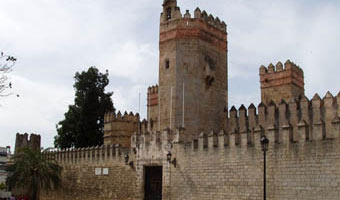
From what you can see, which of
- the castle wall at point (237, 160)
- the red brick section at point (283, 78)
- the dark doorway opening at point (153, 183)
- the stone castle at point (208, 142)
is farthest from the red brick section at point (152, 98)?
the dark doorway opening at point (153, 183)

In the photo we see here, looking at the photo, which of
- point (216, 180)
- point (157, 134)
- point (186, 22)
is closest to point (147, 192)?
point (157, 134)

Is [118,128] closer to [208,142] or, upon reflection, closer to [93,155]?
[93,155]

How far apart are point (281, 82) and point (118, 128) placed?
10.5 meters

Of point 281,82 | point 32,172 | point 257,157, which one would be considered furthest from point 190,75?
point 32,172

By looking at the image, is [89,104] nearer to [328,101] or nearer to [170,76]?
[170,76]

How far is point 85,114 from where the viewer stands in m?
30.4

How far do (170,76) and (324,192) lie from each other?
9.68 metres

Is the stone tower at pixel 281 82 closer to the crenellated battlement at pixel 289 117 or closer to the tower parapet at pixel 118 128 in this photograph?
the crenellated battlement at pixel 289 117

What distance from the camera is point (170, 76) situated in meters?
19.8

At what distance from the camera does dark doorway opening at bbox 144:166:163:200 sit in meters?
17.6

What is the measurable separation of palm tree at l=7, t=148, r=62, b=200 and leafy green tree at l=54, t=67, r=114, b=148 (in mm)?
7639

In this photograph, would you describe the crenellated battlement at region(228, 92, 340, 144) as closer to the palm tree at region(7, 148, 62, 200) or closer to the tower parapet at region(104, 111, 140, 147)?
the tower parapet at region(104, 111, 140, 147)

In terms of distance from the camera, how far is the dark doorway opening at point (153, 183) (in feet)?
57.9

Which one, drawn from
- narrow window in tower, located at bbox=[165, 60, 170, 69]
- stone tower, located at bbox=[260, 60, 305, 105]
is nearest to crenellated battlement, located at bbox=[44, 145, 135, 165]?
narrow window in tower, located at bbox=[165, 60, 170, 69]
